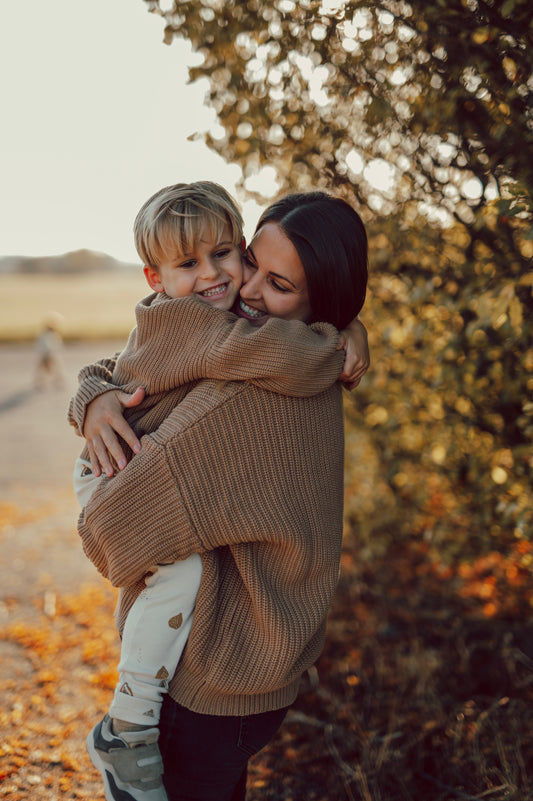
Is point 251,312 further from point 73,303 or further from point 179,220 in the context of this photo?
point 73,303

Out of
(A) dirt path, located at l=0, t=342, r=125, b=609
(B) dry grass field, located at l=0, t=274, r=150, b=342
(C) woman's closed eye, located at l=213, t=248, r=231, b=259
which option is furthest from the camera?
(B) dry grass field, located at l=0, t=274, r=150, b=342

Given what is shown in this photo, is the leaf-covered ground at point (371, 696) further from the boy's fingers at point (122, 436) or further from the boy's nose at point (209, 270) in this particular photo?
the boy's nose at point (209, 270)

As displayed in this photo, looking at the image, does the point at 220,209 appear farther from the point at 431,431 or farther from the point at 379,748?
the point at 379,748

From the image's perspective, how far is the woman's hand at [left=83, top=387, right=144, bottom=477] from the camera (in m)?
1.73

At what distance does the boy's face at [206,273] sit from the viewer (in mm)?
1932

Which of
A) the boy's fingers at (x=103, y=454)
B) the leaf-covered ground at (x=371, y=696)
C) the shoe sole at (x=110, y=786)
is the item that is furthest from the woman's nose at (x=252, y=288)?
the leaf-covered ground at (x=371, y=696)

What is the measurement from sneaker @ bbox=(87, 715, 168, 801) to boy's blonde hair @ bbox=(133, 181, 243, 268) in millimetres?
1430

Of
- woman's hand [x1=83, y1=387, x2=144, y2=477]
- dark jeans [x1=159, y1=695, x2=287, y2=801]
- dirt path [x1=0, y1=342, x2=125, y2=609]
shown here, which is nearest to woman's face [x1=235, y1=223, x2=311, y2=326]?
woman's hand [x1=83, y1=387, x2=144, y2=477]

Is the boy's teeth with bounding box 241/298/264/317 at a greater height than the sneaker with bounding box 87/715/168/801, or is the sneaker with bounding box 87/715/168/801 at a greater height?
the boy's teeth with bounding box 241/298/264/317

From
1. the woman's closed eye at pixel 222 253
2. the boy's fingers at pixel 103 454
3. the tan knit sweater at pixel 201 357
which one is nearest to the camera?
the tan knit sweater at pixel 201 357

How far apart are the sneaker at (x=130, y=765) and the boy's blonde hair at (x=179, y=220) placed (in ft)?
4.69

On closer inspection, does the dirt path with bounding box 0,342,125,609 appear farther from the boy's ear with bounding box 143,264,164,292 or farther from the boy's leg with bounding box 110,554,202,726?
the boy's ear with bounding box 143,264,164,292

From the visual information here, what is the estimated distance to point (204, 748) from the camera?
181cm

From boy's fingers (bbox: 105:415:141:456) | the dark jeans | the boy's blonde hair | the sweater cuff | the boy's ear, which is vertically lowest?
the dark jeans
